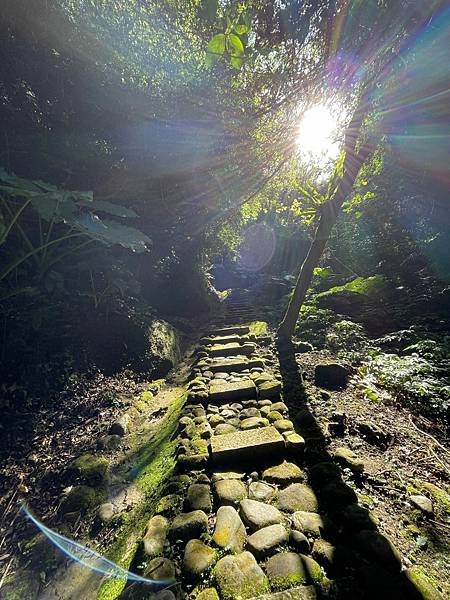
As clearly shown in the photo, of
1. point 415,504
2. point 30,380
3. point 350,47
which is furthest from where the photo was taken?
point 350,47

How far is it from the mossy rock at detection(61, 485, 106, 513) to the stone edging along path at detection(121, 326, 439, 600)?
0.55 m

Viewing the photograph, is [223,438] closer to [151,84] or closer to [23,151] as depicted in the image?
[23,151]

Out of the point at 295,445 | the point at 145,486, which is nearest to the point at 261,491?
the point at 295,445

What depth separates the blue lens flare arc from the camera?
3.36 feet

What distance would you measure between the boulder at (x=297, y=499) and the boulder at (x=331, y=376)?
152cm

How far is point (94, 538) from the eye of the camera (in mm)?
1400

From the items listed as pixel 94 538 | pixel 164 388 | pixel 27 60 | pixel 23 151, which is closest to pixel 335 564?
pixel 94 538

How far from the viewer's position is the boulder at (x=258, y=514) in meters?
1.21

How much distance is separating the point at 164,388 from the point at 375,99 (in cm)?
450

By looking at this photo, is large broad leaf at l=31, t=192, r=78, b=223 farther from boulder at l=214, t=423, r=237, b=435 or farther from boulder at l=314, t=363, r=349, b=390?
boulder at l=314, t=363, r=349, b=390

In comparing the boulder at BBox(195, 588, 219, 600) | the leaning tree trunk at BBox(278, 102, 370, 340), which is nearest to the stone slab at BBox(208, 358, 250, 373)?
the leaning tree trunk at BBox(278, 102, 370, 340)

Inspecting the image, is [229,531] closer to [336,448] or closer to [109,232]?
→ [336,448]

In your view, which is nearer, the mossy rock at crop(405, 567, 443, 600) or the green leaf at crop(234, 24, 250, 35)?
the mossy rock at crop(405, 567, 443, 600)

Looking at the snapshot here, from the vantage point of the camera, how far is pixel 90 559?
1295mm
